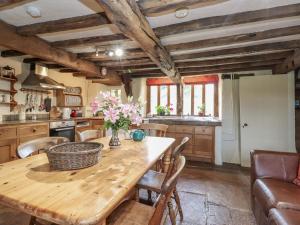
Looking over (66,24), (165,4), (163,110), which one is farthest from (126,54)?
(163,110)

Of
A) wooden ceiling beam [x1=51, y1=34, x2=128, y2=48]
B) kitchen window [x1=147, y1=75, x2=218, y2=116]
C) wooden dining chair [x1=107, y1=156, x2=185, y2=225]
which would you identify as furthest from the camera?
kitchen window [x1=147, y1=75, x2=218, y2=116]

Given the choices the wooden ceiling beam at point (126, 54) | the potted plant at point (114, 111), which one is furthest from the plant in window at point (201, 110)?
the potted plant at point (114, 111)

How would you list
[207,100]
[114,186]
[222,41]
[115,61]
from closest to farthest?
1. [114,186]
2. [222,41]
3. [115,61]
4. [207,100]

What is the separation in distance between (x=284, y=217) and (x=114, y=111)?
1.44m

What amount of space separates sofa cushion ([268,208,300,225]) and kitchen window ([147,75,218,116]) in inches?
150

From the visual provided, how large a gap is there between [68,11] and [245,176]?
139 inches

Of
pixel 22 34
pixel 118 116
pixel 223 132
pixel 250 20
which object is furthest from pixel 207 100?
pixel 22 34

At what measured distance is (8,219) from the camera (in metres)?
1.86

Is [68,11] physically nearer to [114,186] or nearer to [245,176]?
[114,186]

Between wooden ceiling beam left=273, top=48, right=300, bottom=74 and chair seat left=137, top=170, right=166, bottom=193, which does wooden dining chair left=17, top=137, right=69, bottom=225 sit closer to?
chair seat left=137, top=170, right=166, bottom=193

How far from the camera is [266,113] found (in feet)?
12.3

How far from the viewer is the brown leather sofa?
1275 mm

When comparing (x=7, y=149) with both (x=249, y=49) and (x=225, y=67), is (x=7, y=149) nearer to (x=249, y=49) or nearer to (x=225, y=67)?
(x=249, y=49)

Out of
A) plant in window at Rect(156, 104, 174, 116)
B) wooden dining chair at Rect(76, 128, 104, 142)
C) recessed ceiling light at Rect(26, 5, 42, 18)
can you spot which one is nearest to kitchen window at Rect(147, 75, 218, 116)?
plant in window at Rect(156, 104, 174, 116)
